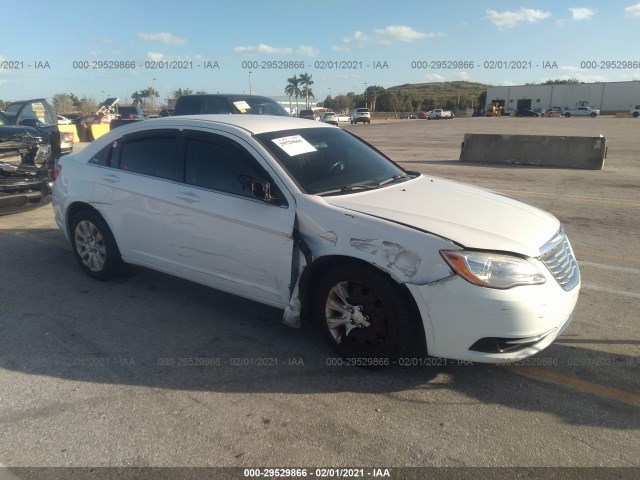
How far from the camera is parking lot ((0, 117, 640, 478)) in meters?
2.74

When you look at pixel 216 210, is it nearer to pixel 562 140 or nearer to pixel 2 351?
pixel 2 351

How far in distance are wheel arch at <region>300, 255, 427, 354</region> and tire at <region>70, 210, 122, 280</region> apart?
2.38 m

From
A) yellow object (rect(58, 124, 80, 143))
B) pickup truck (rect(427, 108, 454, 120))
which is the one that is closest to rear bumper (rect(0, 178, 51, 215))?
yellow object (rect(58, 124, 80, 143))

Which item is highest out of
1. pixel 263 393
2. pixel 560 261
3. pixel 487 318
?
pixel 560 261

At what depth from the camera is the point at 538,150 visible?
49.0ft

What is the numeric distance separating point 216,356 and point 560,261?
2503 mm

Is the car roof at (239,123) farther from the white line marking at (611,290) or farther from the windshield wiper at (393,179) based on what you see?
the white line marking at (611,290)

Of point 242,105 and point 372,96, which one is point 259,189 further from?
point 372,96

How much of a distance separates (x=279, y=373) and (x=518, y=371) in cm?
166

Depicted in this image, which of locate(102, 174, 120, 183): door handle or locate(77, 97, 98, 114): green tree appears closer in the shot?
locate(102, 174, 120, 183): door handle

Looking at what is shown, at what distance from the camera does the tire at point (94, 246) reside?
506 centimetres

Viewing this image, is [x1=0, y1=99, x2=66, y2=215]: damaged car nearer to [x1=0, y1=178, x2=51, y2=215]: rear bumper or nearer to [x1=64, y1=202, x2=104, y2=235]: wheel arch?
[x1=0, y1=178, x2=51, y2=215]: rear bumper

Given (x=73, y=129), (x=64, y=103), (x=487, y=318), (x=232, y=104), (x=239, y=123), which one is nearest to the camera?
(x=487, y=318)

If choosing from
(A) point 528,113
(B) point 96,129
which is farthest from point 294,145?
(A) point 528,113
